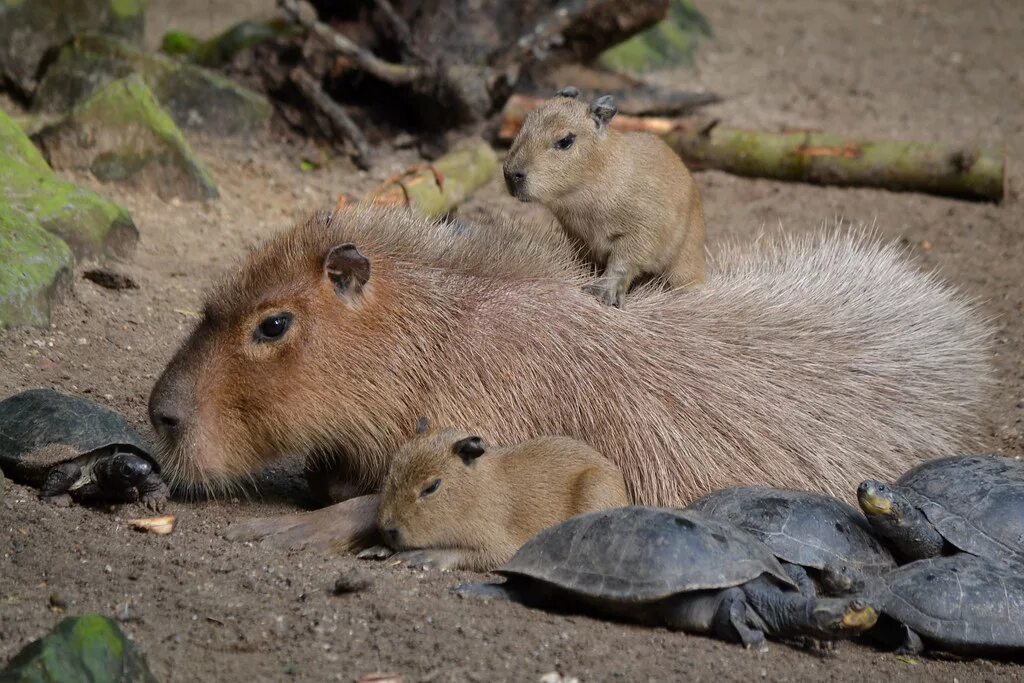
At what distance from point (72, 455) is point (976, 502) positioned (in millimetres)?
3455

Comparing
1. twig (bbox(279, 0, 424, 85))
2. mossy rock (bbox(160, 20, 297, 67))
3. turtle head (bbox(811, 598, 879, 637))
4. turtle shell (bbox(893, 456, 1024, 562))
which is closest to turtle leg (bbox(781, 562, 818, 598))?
turtle head (bbox(811, 598, 879, 637))

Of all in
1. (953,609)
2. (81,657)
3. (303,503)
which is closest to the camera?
(81,657)

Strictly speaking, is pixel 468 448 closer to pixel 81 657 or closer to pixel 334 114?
pixel 81 657

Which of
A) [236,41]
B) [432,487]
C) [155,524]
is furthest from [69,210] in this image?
[236,41]

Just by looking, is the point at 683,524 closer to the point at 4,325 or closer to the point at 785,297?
the point at 785,297

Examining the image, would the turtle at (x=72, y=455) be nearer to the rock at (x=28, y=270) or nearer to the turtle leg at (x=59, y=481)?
the turtle leg at (x=59, y=481)

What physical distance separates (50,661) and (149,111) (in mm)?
5845

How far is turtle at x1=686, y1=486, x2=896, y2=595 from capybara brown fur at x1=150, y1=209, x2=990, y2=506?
0.47 metres

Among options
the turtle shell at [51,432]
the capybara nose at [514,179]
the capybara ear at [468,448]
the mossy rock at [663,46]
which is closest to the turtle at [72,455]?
the turtle shell at [51,432]

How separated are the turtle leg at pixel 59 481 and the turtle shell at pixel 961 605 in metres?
3.09

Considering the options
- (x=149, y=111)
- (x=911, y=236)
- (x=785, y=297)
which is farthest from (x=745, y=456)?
(x=149, y=111)

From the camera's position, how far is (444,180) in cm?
834

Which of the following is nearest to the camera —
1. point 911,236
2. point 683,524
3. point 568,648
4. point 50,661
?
point 50,661

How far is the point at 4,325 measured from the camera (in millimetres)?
5855
